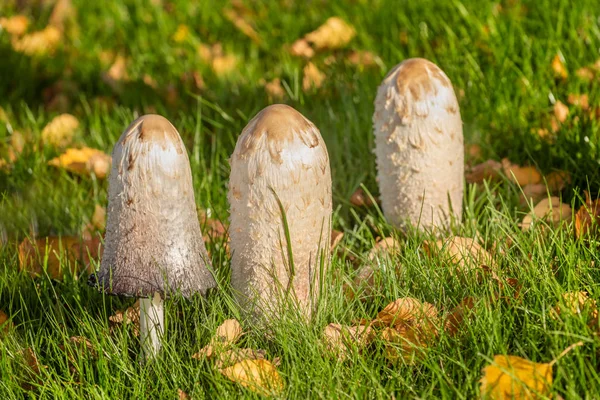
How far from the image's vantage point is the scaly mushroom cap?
192 centimetres

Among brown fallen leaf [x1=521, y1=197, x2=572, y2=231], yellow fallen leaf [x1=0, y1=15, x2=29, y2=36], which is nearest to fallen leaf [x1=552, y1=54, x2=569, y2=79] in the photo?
brown fallen leaf [x1=521, y1=197, x2=572, y2=231]

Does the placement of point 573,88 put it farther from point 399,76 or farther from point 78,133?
point 78,133

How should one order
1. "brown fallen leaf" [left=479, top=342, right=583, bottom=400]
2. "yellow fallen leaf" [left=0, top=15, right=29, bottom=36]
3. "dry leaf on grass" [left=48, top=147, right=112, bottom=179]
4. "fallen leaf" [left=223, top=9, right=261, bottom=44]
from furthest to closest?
1. "yellow fallen leaf" [left=0, top=15, right=29, bottom=36]
2. "fallen leaf" [left=223, top=9, right=261, bottom=44]
3. "dry leaf on grass" [left=48, top=147, right=112, bottom=179]
4. "brown fallen leaf" [left=479, top=342, right=583, bottom=400]

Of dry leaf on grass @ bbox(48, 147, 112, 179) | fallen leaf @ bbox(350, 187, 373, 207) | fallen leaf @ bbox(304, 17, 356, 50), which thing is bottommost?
fallen leaf @ bbox(350, 187, 373, 207)

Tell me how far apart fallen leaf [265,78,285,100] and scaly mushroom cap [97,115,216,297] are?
1852 mm

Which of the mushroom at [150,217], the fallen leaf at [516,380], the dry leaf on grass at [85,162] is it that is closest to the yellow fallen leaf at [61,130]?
the dry leaf on grass at [85,162]

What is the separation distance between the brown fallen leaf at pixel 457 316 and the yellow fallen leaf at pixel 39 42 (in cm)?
341

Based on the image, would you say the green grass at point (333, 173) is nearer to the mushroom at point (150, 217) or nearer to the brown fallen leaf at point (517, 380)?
the brown fallen leaf at point (517, 380)

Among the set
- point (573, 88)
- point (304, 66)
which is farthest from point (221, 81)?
point (573, 88)

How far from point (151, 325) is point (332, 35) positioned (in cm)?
265

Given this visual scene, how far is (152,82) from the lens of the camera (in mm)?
4395

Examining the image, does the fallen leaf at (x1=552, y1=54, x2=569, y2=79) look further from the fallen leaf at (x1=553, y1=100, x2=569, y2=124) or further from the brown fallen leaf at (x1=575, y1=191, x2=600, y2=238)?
the brown fallen leaf at (x1=575, y1=191, x2=600, y2=238)

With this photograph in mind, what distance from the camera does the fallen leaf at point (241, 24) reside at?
4.77 meters

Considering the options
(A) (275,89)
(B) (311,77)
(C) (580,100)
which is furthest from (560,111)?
(A) (275,89)
